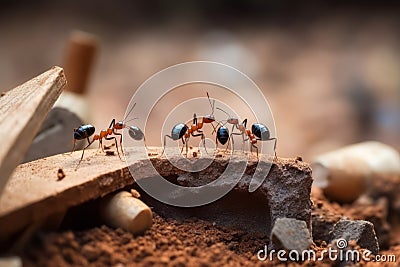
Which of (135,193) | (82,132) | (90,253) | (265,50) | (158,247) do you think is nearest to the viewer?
(90,253)

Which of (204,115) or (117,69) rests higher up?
(117,69)

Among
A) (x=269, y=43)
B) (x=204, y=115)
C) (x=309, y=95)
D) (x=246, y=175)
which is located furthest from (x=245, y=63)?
(x=246, y=175)

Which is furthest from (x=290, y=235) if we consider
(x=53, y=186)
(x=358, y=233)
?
(x=53, y=186)

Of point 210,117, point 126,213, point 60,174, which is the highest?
point 210,117

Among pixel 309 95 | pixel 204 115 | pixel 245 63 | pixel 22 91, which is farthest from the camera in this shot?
pixel 245 63

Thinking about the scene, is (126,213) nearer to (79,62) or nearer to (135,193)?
(135,193)

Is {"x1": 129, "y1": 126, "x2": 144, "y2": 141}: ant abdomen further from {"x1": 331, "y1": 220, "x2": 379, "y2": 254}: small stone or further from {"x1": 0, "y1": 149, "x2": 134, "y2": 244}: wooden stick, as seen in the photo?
{"x1": 331, "y1": 220, "x2": 379, "y2": 254}: small stone

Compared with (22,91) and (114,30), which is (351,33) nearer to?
(114,30)

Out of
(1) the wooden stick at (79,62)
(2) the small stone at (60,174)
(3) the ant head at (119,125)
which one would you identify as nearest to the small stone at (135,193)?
(2) the small stone at (60,174)
